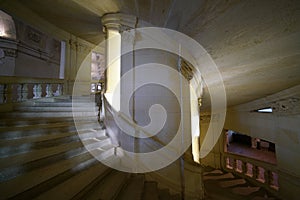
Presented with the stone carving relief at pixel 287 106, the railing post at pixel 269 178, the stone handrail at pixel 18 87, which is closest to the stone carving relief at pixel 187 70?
the stone carving relief at pixel 287 106

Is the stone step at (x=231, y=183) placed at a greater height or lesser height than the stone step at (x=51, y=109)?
lesser

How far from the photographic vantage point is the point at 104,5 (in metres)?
3.99

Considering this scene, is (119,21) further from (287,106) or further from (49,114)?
(287,106)

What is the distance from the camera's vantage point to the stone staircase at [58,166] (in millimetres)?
1765

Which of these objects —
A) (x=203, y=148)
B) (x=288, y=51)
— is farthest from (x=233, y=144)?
(x=288, y=51)

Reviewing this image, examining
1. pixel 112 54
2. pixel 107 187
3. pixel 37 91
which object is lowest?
pixel 107 187

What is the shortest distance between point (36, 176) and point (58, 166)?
0.32 metres

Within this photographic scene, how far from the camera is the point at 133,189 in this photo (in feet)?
8.36

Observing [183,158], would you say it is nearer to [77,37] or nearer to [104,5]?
[104,5]

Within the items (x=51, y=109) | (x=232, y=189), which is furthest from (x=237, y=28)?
(x=232, y=189)

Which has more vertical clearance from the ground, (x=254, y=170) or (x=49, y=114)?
(x=49, y=114)

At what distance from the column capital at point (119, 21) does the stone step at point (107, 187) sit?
341 cm

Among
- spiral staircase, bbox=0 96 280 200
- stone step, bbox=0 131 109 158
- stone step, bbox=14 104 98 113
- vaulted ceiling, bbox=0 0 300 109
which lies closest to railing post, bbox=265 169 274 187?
vaulted ceiling, bbox=0 0 300 109

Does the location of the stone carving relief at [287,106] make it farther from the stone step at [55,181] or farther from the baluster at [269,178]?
the stone step at [55,181]
